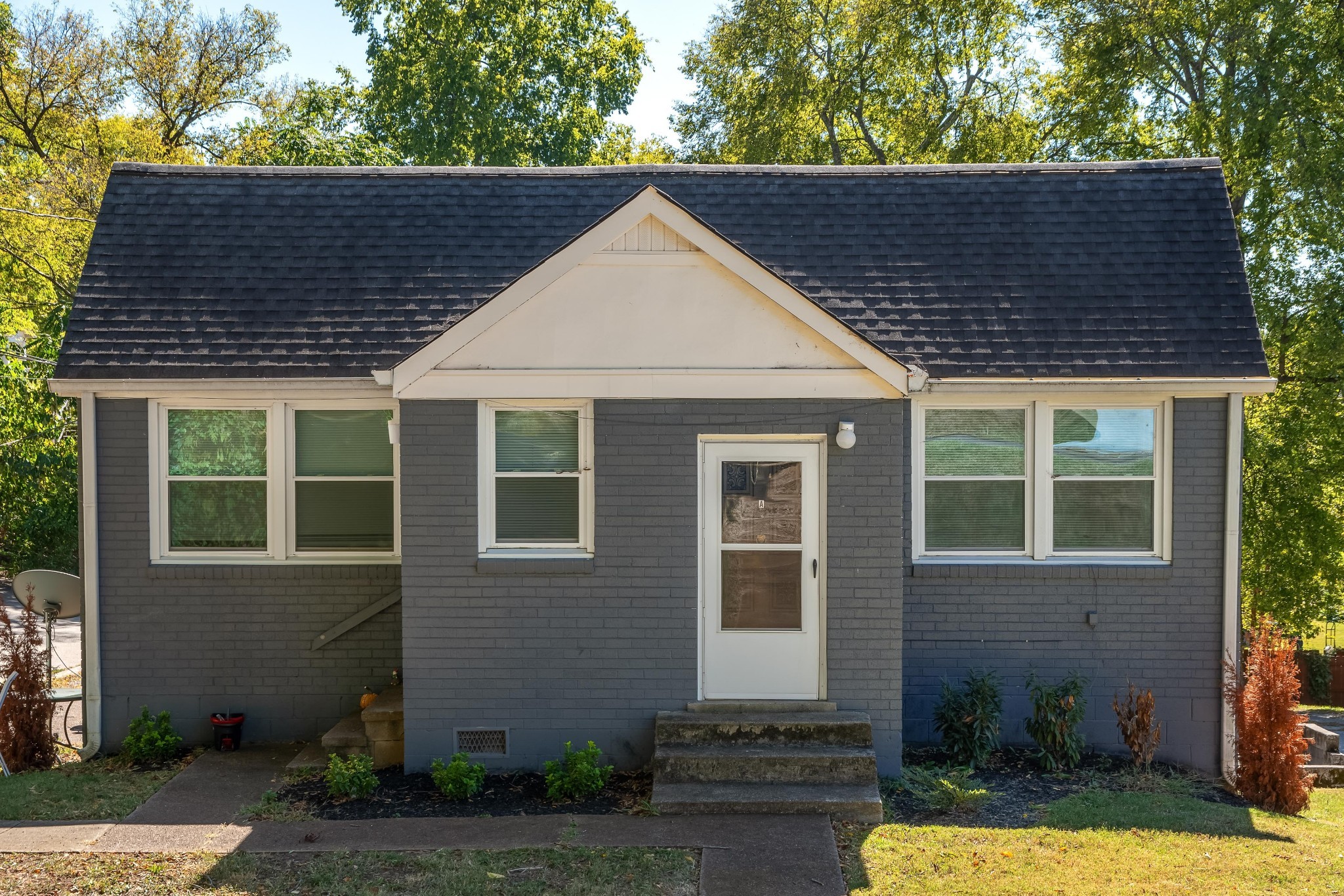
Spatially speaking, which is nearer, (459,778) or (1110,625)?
(459,778)

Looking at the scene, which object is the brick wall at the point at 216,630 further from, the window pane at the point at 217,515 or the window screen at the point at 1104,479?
the window screen at the point at 1104,479

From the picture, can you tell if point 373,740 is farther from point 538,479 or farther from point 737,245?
point 737,245

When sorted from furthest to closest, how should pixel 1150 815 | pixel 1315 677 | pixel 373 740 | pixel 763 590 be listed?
pixel 1315 677 → pixel 373 740 → pixel 763 590 → pixel 1150 815

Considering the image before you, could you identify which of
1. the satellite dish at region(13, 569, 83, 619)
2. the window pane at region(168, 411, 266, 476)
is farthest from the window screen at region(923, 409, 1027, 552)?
the satellite dish at region(13, 569, 83, 619)

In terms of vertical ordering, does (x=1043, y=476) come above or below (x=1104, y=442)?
below

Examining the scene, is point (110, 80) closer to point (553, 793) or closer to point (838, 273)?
point (838, 273)

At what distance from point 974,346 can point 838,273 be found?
145 centimetres

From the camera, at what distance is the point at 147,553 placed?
9164 mm

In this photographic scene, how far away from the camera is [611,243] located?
786 centimetres

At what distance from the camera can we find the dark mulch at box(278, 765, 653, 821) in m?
7.37

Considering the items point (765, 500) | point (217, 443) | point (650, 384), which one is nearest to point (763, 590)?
point (765, 500)

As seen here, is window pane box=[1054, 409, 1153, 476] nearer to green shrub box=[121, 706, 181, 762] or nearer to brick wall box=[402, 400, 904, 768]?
brick wall box=[402, 400, 904, 768]

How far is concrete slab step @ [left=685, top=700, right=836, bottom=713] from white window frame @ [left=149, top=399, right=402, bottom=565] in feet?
10.3

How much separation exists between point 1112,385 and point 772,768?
4.34 meters
